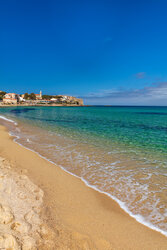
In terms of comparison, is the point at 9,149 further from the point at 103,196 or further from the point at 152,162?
the point at 152,162

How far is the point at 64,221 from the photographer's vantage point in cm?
372

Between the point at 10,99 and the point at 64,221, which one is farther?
the point at 10,99

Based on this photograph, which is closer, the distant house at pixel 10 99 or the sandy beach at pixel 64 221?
the sandy beach at pixel 64 221

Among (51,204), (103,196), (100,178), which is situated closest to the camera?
(51,204)

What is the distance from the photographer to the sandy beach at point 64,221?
2959 mm

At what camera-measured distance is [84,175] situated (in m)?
6.75

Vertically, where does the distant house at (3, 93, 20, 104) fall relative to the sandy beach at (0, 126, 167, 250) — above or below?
above

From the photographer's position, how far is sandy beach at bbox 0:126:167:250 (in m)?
2.96

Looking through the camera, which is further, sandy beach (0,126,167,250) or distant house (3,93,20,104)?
distant house (3,93,20,104)

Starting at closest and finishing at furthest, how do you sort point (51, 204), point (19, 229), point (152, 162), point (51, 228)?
point (19, 229) → point (51, 228) → point (51, 204) → point (152, 162)

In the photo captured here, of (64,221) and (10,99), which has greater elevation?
(10,99)

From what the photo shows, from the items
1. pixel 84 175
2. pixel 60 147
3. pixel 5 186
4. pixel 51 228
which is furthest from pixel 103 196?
pixel 60 147

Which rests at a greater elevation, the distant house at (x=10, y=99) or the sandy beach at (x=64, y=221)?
the distant house at (x=10, y=99)

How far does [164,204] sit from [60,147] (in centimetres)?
789
